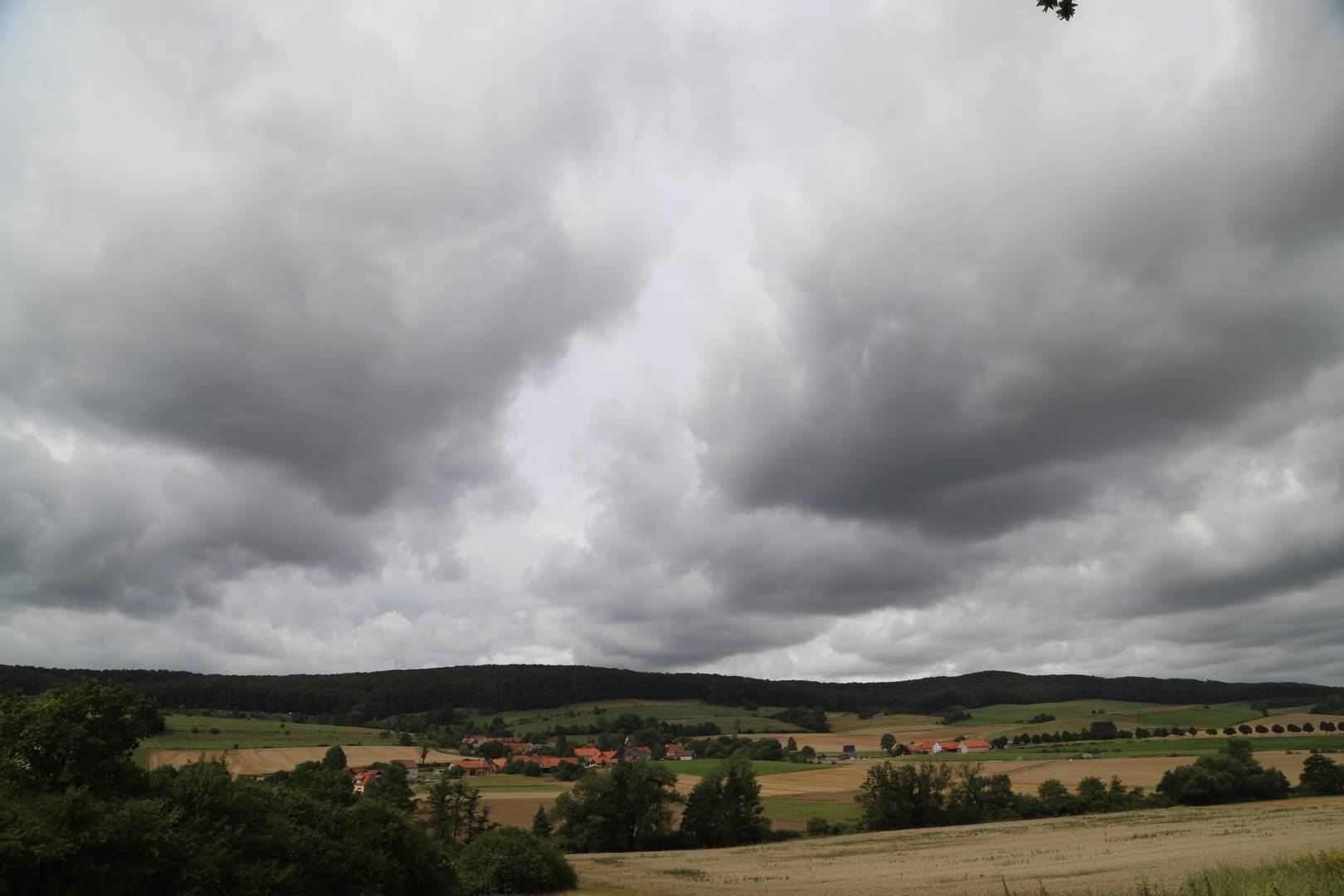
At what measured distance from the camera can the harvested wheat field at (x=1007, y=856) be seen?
39906 mm

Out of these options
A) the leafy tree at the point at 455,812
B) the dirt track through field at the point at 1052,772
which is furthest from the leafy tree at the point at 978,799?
the leafy tree at the point at 455,812

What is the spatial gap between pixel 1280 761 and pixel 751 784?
253ft

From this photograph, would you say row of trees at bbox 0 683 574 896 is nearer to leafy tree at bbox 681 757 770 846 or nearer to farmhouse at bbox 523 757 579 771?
leafy tree at bbox 681 757 770 846

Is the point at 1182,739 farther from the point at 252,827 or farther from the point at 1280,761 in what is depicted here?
the point at 252,827

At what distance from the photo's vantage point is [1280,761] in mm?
107250

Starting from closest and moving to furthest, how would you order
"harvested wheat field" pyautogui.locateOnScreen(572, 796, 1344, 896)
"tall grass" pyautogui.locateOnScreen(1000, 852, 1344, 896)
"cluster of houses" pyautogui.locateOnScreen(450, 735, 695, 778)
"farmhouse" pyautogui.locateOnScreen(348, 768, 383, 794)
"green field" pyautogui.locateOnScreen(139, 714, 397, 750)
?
"tall grass" pyautogui.locateOnScreen(1000, 852, 1344, 896) → "harvested wheat field" pyautogui.locateOnScreen(572, 796, 1344, 896) → "farmhouse" pyautogui.locateOnScreen(348, 768, 383, 794) → "green field" pyautogui.locateOnScreen(139, 714, 397, 750) → "cluster of houses" pyautogui.locateOnScreen(450, 735, 695, 778)

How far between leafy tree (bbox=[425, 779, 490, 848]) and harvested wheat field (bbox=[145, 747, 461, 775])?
30826 mm

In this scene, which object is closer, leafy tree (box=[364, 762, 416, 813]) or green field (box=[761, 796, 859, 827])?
leafy tree (box=[364, 762, 416, 813])

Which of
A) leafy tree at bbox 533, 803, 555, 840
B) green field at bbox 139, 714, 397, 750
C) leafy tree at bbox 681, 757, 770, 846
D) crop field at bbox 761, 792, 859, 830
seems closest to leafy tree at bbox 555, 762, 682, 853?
leafy tree at bbox 533, 803, 555, 840

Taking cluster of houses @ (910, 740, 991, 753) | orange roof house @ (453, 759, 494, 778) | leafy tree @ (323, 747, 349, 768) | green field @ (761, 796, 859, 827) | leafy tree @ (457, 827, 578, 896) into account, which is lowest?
orange roof house @ (453, 759, 494, 778)

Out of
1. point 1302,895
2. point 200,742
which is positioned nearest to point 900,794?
point 1302,895

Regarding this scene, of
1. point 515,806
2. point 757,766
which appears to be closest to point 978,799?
point 515,806

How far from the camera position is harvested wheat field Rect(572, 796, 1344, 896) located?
39906mm

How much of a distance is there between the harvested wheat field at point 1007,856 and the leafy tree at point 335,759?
57.0m
